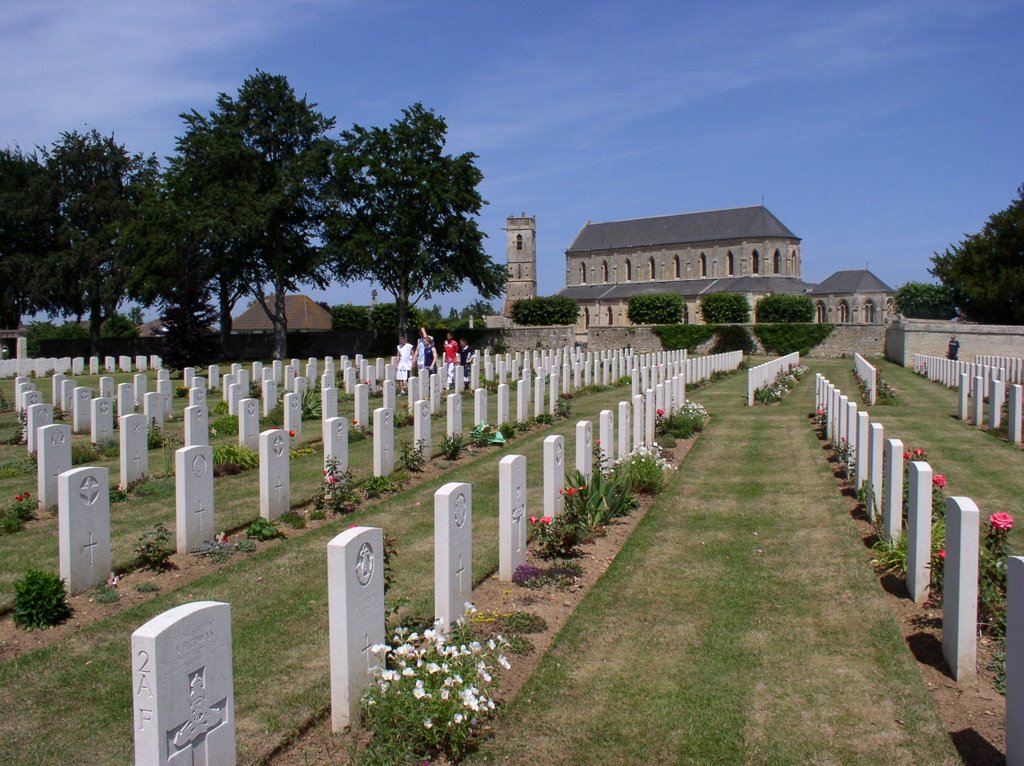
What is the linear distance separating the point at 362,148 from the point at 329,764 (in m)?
41.0

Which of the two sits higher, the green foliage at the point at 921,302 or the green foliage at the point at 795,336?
the green foliage at the point at 921,302

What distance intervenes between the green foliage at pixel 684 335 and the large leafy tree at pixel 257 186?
22551 mm

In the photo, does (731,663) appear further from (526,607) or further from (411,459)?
Result: (411,459)

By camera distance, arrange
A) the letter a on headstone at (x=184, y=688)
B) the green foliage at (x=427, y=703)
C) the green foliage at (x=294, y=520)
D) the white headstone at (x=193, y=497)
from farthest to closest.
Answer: the green foliage at (x=294, y=520), the white headstone at (x=193, y=497), the green foliage at (x=427, y=703), the letter a on headstone at (x=184, y=688)

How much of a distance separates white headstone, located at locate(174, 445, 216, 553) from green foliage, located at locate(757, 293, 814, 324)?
57.7 meters

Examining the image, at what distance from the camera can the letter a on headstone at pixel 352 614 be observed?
4.53m

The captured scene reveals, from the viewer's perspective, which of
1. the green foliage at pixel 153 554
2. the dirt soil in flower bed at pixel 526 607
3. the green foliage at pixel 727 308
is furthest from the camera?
the green foliage at pixel 727 308

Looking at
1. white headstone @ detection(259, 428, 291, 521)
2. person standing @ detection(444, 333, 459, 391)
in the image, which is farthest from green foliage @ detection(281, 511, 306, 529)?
person standing @ detection(444, 333, 459, 391)

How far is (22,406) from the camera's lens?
16.6m

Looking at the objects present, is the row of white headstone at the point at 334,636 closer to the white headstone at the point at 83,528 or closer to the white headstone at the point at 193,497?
the white headstone at the point at 83,528

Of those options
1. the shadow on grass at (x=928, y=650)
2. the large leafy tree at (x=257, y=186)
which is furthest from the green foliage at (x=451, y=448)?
the large leafy tree at (x=257, y=186)

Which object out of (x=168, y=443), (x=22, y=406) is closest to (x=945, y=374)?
(x=168, y=443)

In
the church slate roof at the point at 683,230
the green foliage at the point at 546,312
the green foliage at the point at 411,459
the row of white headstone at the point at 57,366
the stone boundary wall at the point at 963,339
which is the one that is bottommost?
the green foliage at the point at 411,459

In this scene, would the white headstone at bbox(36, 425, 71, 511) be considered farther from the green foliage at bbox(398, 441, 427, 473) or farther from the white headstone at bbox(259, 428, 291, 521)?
the green foliage at bbox(398, 441, 427, 473)
